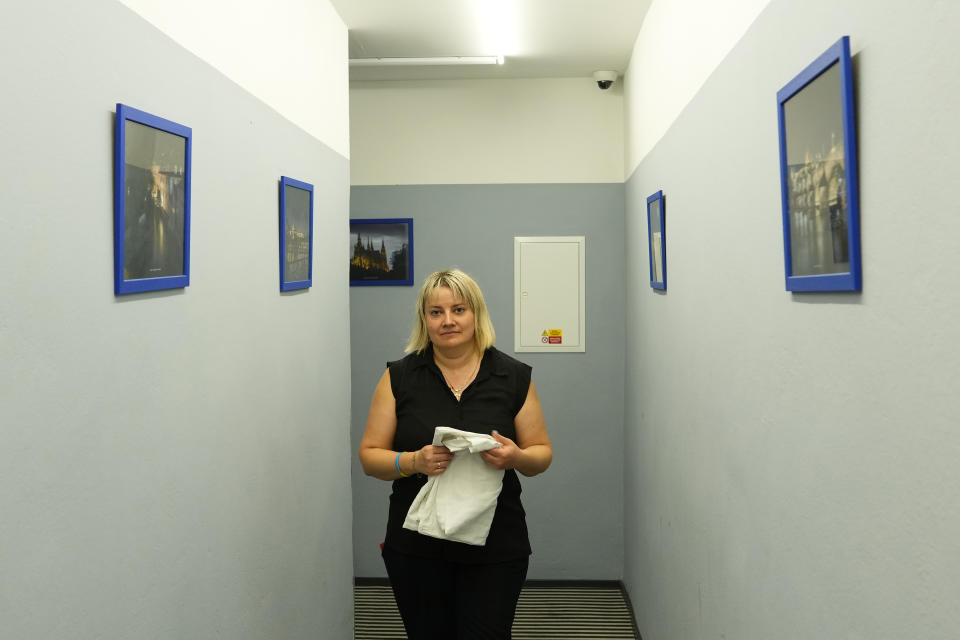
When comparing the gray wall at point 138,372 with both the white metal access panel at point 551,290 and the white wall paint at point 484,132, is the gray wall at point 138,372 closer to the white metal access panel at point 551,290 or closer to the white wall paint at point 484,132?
the white wall paint at point 484,132

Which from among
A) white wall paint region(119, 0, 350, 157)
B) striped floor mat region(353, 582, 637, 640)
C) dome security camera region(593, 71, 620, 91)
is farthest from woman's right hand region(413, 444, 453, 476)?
dome security camera region(593, 71, 620, 91)

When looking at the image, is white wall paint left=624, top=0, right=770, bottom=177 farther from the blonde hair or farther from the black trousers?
the black trousers

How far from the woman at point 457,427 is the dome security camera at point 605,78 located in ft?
8.59

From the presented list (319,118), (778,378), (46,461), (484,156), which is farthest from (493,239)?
(46,461)

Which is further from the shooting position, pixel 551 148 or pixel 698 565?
pixel 551 148

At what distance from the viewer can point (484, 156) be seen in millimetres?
4977

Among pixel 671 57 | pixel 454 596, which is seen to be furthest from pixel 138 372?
pixel 671 57

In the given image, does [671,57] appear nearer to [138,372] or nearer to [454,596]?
[454,596]

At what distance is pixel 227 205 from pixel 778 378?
5.07 feet

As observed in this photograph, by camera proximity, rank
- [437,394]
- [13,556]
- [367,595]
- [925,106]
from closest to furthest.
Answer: [925,106] → [13,556] → [437,394] → [367,595]

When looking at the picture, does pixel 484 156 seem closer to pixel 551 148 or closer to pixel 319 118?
pixel 551 148

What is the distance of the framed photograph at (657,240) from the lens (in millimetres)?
3264

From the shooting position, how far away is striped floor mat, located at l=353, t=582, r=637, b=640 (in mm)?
4336

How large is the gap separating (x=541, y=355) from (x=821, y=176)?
11.8 feet
